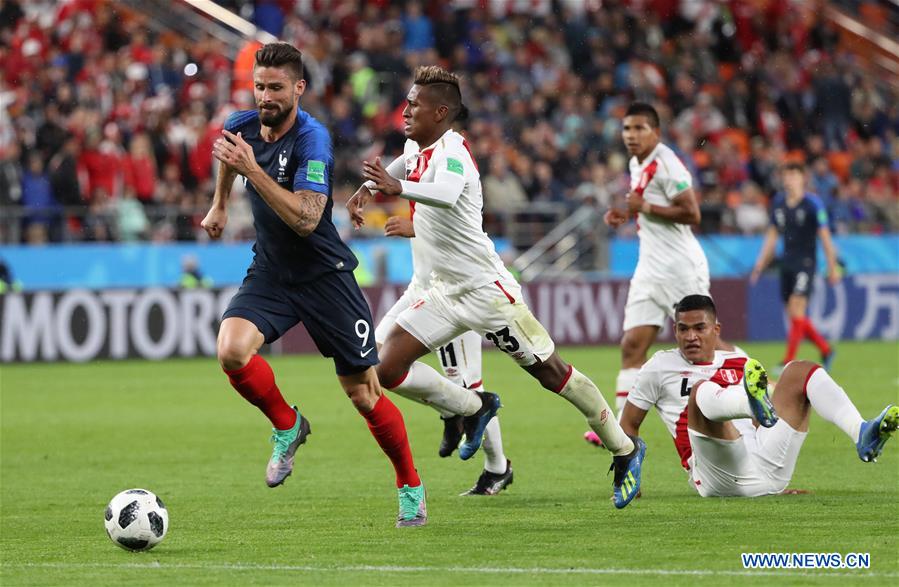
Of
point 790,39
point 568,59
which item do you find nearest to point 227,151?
point 568,59

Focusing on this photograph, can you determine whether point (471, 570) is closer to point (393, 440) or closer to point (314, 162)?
point (393, 440)

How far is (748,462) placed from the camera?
27.3ft

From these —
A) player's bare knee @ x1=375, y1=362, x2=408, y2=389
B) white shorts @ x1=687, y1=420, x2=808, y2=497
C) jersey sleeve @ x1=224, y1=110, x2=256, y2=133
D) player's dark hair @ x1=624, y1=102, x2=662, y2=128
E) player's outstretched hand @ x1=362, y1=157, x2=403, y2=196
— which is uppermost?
player's dark hair @ x1=624, y1=102, x2=662, y2=128

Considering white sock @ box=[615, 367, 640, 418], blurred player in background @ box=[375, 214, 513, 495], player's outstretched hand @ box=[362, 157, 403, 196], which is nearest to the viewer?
player's outstretched hand @ box=[362, 157, 403, 196]

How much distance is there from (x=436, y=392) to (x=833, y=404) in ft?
7.35

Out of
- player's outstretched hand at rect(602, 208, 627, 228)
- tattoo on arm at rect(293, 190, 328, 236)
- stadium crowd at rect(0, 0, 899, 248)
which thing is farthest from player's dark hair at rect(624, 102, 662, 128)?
stadium crowd at rect(0, 0, 899, 248)

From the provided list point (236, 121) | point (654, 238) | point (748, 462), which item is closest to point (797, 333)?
point (654, 238)

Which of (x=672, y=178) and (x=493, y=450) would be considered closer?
(x=493, y=450)

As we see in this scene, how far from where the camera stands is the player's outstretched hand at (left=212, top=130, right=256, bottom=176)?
7152 mm

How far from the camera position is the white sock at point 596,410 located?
8.24 m

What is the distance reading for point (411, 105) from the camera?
8.42 m

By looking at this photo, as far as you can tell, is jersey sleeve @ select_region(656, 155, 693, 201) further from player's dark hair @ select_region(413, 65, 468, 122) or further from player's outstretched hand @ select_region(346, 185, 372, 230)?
player's outstretched hand @ select_region(346, 185, 372, 230)

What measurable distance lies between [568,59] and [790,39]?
5287 millimetres

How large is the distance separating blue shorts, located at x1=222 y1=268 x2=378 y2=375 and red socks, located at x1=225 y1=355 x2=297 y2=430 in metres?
0.17
